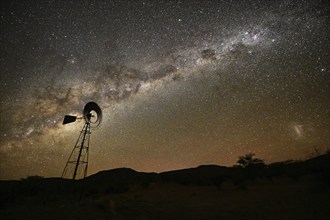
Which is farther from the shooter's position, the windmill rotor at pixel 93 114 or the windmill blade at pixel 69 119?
the windmill rotor at pixel 93 114

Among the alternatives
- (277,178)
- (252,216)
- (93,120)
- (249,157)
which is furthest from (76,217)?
(249,157)

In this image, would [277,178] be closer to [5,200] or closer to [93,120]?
[93,120]

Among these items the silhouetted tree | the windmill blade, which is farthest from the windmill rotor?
→ the silhouetted tree

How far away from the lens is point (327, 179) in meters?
15.1

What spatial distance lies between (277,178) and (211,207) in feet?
42.0

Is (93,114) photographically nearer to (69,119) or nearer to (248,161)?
(69,119)

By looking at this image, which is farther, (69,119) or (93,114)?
(93,114)

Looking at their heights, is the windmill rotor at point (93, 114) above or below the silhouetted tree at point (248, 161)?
above

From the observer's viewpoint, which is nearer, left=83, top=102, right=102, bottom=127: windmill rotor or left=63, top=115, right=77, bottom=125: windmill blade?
left=63, top=115, right=77, bottom=125: windmill blade

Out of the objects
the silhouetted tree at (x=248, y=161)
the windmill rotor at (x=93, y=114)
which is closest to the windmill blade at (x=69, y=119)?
the windmill rotor at (x=93, y=114)

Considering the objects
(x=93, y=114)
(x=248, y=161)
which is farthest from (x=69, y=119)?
(x=248, y=161)

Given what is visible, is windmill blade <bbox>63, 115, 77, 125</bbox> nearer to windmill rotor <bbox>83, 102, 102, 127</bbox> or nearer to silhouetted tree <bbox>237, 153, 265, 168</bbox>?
windmill rotor <bbox>83, 102, 102, 127</bbox>

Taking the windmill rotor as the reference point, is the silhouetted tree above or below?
below

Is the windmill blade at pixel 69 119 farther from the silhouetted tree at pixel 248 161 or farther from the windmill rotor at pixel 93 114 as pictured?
the silhouetted tree at pixel 248 161
